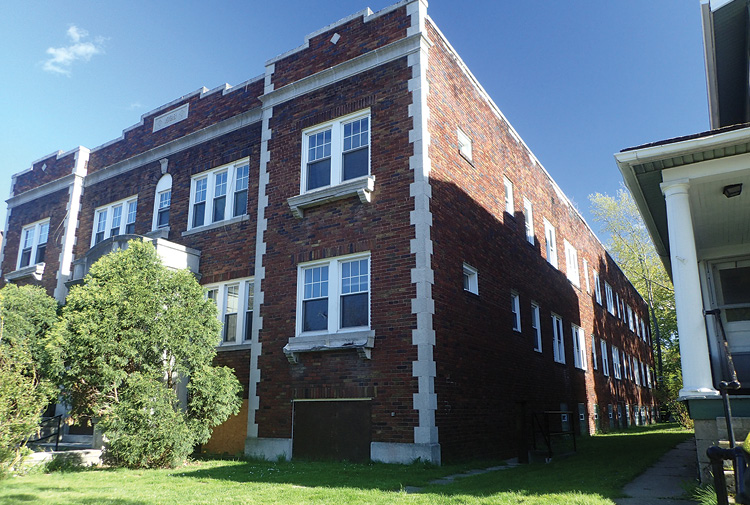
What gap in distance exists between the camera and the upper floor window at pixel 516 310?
16147mm

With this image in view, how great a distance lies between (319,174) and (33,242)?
13.9 metres

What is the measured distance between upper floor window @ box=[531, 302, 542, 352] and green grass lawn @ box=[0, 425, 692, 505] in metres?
6.38

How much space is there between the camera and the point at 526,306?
55.9 ft

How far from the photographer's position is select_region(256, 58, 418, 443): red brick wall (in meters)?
11.2

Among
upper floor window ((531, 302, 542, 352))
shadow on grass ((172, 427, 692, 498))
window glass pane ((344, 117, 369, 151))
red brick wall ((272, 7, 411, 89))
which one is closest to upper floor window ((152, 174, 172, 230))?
red brick wall ((272, 7, 411, 89))

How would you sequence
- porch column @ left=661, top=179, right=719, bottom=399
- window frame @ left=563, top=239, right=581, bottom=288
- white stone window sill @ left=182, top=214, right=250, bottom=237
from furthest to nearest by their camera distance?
window frame @ left=563, top=239, right=581, bottom=288
white stone window sill @ left=182, top=214, right=250, bottom=237
porch column @ left=661, top=179, right=719, bottom=399

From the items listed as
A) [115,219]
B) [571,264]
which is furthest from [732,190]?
[115,219]

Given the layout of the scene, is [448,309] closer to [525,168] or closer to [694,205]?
[694,205]

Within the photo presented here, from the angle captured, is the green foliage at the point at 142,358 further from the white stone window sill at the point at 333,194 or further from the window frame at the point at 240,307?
the white stone window sill at the point at 333,194

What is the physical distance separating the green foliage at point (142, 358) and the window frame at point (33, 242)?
10.9 meters

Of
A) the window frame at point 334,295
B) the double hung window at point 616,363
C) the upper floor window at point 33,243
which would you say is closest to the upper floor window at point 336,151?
the window frame at point 334,295

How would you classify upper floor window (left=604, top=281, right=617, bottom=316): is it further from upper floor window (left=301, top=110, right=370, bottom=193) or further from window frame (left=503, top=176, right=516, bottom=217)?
upper floor window (left=301, top=110, right=370, bottom=193)

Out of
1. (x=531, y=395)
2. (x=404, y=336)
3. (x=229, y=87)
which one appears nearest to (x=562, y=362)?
(x=531, y=395)

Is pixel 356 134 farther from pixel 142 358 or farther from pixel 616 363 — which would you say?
pixel 616 363
